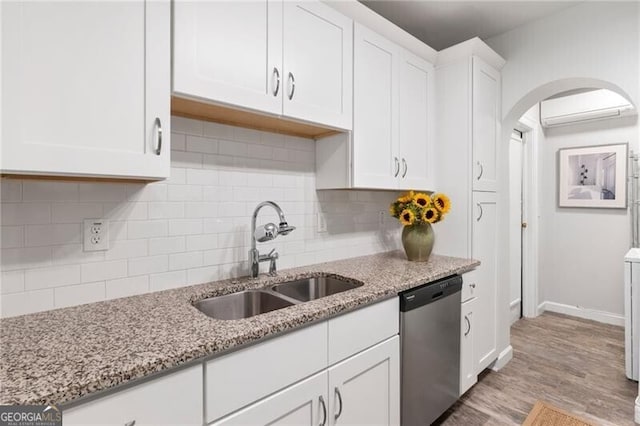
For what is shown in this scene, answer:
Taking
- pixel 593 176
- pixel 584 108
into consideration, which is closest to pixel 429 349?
pixel 593 176

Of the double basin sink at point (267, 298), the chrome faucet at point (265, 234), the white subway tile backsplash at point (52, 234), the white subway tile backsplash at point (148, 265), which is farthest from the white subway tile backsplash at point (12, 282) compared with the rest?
the chrome faucet at point (265, 234)

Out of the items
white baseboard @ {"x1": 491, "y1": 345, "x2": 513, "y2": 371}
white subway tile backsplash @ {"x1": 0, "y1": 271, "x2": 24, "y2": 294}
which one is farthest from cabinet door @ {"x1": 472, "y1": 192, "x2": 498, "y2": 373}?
white subway tile backsplash @ {"x1": 0, "y1": 271, "x2": 24, "y2": 294}

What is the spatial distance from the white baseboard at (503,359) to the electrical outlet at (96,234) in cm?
276

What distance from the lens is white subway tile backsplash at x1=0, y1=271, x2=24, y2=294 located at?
109cm

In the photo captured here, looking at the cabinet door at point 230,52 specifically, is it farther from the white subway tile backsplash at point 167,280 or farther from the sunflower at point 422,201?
the sunflower at point 422,201

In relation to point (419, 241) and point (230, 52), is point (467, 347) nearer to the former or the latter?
point (419, 241)

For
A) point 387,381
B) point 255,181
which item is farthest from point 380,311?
point 255,181

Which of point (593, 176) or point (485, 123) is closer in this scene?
point (485, 123)

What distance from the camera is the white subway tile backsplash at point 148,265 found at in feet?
4.45

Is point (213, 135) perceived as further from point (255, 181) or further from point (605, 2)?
point (605, 2)

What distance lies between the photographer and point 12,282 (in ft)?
3.64

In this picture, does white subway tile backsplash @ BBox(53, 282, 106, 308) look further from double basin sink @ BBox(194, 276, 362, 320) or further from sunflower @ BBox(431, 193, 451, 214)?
sunflower @ BBox(431, 193, 451, 214)

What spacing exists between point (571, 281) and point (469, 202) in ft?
Answer: 8.30

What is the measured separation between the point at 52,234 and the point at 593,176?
462 centimetres
